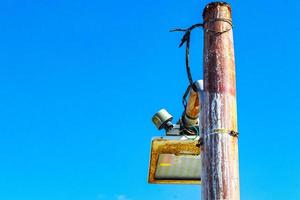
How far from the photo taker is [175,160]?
5.73 m

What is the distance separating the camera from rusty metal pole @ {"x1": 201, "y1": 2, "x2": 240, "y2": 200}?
4.20 metres

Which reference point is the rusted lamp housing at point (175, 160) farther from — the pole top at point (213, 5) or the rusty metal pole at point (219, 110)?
the pole top at point (213, 5)

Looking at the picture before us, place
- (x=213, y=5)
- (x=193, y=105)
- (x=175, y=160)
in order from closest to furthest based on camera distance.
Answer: (x=213, y=5), (x=193, y=105), (x=175, y=160)

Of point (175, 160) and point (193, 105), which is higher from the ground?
point (193, 105)

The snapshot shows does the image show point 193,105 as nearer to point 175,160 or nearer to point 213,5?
point 175,160

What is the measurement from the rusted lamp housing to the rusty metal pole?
78cm

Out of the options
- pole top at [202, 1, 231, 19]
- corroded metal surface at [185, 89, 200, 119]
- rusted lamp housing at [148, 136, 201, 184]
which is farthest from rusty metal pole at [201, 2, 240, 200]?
rusted lamp housing at [148, 136, 201, 184]

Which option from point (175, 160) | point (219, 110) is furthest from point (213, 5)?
point (175, 160)

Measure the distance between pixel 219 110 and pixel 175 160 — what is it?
143cm

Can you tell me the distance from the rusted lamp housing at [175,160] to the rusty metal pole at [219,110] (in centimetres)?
78

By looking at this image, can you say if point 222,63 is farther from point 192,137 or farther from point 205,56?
point 192,137

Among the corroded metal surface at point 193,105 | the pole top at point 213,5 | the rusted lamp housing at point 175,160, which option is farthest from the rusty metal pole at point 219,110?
the rusted lamp housing at point 175,160

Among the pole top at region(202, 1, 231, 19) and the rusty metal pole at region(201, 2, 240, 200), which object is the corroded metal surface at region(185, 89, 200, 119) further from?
the pole top at region(202, 1, 231, 19)

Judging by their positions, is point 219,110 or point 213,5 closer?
point 219,110
